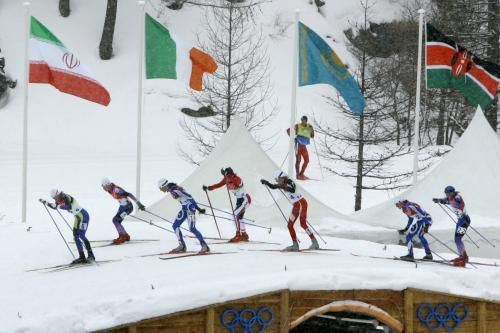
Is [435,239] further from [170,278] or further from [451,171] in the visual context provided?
[170,278]

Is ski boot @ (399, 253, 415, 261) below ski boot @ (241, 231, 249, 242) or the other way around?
below

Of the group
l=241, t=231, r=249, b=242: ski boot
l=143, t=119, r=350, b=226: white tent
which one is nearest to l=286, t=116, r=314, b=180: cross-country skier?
l=143, t=119, r=350, b=226: white tent

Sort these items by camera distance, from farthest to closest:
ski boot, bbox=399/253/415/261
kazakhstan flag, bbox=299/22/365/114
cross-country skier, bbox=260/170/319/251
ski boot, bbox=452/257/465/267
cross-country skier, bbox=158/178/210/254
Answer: kazakhstan flag, bbox=299/22/365/114, cross-country skier, bbox=260/170/319/251, cross-country skier, bbox=158/178/210/254, ski boot, bbox=399/253/415/261, ski boot, bbox=452/257/465/267

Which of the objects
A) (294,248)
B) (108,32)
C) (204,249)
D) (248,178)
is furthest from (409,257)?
(108,32)

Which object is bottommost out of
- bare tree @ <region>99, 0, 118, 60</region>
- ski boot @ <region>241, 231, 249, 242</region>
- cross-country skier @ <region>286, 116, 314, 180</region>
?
ski boot @ <region>241, 231, 249, 242</region>

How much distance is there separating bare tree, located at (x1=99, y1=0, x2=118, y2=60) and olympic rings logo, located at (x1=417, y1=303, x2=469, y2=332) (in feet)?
83.1

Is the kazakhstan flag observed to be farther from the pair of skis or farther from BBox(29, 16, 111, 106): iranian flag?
the pair of skis

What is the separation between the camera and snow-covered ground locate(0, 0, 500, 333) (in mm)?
10531

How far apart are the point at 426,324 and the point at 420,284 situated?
2.43 feet

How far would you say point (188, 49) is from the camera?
17.1m

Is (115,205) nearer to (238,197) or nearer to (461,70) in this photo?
(238,197)

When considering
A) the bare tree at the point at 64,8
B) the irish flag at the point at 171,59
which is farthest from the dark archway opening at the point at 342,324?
the bare tree at the point at 64,8

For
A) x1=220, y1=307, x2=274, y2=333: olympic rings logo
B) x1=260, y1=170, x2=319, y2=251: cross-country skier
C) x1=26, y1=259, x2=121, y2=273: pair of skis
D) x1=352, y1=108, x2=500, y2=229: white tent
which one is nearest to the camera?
x1=220, y1=307, x2=274, y2=333: olympic rings logo

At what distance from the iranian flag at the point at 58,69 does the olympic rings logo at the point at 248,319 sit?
764cm
